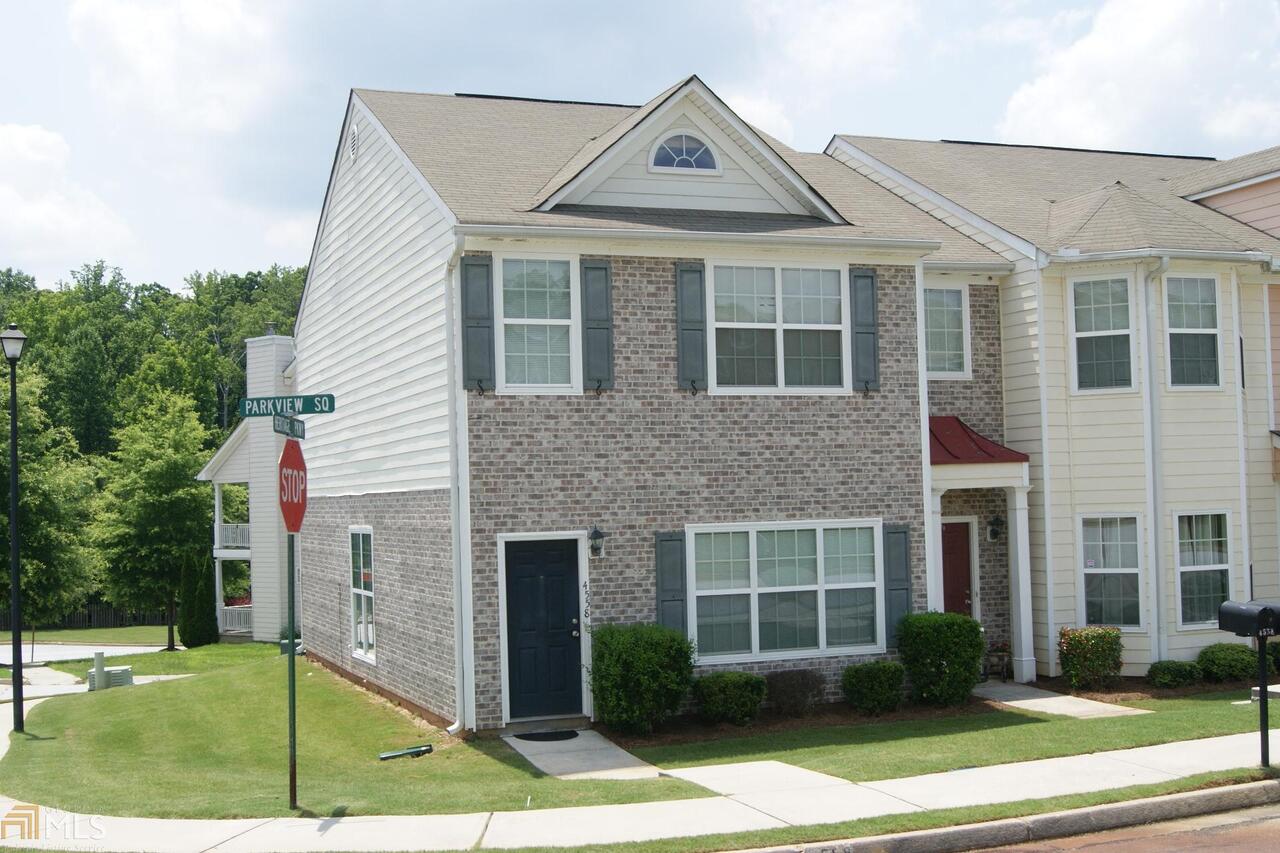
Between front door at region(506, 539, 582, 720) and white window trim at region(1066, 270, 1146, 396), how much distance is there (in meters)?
7.97

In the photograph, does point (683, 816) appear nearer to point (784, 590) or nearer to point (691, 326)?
point (784, 590)

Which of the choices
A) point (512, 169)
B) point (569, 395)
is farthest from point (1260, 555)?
point (512, 169)

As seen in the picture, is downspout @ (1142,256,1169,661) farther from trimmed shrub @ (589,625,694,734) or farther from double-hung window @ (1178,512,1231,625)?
trimmed shrub @ (589,625,694,734)

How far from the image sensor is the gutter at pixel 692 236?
13867mm

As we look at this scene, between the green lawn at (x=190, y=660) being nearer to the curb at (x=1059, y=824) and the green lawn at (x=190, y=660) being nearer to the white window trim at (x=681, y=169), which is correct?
the white window trim at (x=681, y=169)

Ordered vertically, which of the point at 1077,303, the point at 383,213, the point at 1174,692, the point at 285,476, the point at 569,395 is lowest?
the point at 1174,692

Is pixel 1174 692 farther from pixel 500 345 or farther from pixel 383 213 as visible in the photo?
pixel 383 213

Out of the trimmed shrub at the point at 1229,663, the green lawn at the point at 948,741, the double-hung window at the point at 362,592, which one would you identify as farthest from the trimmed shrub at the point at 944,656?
the double-hung window at the point at 362,592

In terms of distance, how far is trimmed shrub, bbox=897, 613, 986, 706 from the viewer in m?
15.2

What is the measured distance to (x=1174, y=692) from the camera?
1628cm

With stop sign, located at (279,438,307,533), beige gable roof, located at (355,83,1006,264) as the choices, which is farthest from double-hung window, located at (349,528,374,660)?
stop sign, located at (279,438,307,533)

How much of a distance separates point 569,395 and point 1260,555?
11291 mm

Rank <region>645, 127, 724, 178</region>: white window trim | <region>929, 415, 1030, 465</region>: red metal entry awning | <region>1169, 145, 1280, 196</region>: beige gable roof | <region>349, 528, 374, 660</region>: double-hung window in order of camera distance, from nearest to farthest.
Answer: <region>645, 127, 724, 178</region>: white window trim
<region>929, 415, 1030, 465</region>: red metal entry awning
<region>349, 528, 374, 660</region>: double-hung window
<region>1169, 145, 1280, 196</region>: beige gable roof

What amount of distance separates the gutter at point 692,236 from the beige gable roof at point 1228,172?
25.0ft
